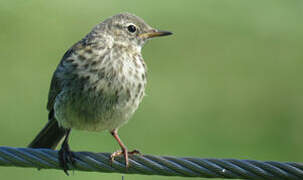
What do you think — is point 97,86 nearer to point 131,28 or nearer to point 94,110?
point 94,110

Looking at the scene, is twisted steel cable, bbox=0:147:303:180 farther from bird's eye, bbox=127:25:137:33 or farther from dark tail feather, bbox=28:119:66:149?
bird's eye, bbox=127:25:137:33

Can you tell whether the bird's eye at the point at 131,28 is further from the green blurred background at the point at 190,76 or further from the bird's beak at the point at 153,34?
the green blurred background at the point at 190,76

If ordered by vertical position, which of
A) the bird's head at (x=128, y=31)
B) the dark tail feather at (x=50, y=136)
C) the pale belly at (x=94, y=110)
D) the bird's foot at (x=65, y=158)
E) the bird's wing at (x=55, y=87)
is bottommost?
the bird's foot at (x=65, y=158)

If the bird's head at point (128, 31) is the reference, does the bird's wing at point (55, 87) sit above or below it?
below

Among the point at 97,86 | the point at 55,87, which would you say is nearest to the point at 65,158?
the point at 97,86

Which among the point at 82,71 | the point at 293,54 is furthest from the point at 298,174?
the point at 293,54

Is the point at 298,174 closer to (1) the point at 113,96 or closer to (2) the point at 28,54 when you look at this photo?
(1) the point at 113,96

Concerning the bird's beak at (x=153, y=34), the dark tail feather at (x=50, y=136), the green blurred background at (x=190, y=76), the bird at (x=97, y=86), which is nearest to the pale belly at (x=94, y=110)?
the bird at (x=97, y=86)
